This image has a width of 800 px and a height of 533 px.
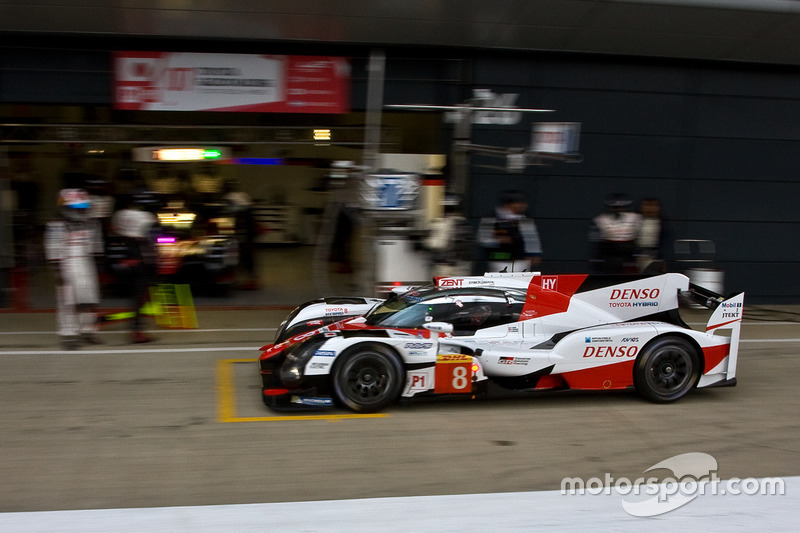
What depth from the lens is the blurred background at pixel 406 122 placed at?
967 centimetres

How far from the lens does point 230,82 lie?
10281 mm

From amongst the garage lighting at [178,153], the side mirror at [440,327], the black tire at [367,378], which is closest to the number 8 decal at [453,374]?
the side mirror at [440,327]

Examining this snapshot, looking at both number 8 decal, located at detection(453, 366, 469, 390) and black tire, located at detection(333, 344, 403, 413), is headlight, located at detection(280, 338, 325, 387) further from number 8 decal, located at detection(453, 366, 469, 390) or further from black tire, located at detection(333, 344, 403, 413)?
number 8 decal, located at detection(453, 366, 469, 390)

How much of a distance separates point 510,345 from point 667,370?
1448 mm

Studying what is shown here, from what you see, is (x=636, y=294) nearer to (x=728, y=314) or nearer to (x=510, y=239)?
(x=728, y=314)

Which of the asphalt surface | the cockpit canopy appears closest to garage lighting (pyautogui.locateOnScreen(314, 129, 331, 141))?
the asphalt surface

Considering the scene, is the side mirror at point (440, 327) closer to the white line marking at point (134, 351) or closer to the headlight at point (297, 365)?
the headlight at point (297, 365)

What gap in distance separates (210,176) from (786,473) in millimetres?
10583

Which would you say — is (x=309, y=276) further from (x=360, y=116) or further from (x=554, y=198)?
(x=554, y=198)

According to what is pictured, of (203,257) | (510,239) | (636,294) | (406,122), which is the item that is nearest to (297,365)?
(636,294)

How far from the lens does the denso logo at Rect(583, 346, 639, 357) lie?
618 cm

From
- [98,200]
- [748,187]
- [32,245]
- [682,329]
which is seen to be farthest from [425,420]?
[32,245]

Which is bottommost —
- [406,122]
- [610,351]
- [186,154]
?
[610,351]

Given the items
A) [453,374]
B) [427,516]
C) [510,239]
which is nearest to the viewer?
[427,516]
